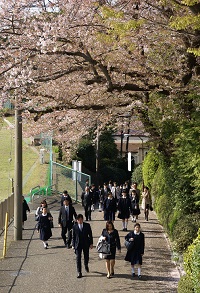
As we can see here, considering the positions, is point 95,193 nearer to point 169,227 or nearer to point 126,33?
point 169,227

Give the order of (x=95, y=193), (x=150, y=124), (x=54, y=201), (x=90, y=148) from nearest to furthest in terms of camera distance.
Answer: (x=150, y=124) < (x=95, y=193) < (x=54, y=201) < (x=90, y=148)

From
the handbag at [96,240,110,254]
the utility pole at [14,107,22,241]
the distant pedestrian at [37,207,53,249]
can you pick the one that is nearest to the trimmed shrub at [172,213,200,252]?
the handbag at [96,240,110,254]

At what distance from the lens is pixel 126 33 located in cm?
1324

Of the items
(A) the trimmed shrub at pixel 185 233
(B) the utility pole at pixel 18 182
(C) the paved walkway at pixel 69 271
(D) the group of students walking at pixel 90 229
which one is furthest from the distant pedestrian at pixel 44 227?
(A) the trimmed shrub at pixel 185 233

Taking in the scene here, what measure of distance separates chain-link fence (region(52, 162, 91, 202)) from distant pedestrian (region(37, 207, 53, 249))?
13.3 m

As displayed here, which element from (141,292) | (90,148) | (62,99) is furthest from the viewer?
(90,148)

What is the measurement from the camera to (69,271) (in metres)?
13.2

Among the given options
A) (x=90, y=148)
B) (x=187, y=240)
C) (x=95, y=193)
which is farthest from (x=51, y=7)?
(x=90, y=148)

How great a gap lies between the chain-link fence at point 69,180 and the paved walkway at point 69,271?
1230cm

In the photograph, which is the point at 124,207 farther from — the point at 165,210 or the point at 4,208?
the point at 4,208

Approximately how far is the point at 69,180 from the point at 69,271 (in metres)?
17.4

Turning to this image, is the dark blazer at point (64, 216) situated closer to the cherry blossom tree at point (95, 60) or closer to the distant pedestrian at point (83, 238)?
the cherry blossom tree at point (95, 60)

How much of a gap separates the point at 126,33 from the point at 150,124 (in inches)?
255

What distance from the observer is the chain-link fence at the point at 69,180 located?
98.9ft
